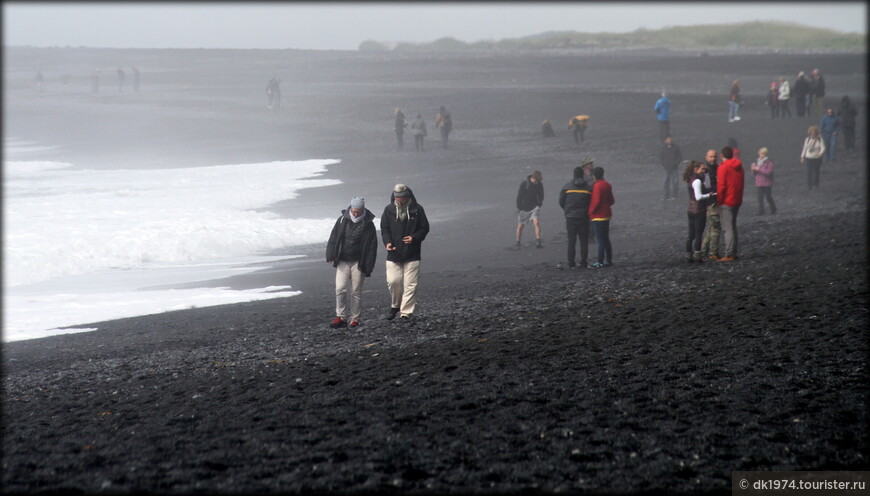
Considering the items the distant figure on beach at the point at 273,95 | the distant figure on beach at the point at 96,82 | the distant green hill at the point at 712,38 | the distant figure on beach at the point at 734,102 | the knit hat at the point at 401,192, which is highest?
the distant green hill at the point at 712,38

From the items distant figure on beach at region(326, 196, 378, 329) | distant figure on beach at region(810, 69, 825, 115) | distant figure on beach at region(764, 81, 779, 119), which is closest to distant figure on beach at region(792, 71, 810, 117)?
distant figure on beach at region(810, 69, 825, 115)

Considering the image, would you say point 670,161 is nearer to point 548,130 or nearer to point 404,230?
point 548,130

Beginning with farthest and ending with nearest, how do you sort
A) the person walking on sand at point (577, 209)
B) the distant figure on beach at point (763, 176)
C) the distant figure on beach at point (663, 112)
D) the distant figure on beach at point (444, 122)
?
1. the distant figure on beach at point (444, 122)
2. the distant figure on beach at point (663, 112)
3. the distant figure on beach at point (763, 176)
4. the person walking on sand at point (577, 209)

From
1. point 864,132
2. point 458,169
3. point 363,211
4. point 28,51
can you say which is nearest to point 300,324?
point 363,211

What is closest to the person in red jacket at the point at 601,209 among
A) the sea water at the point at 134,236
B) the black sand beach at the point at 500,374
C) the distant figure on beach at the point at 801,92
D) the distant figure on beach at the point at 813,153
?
the black sand beach at the point at 500,374

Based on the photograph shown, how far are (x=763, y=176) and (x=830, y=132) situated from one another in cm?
808

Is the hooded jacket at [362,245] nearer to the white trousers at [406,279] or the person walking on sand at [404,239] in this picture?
the person walking on sand at [404,239]

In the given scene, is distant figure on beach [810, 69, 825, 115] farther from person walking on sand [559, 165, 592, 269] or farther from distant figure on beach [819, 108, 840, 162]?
person walking on sand [559, 165, 592, 269]

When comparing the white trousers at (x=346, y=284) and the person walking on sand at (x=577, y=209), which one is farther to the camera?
the person walking on sand at (x=577, y=209)

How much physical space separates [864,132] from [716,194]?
19.5m

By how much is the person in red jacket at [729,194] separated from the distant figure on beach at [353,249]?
6449 mm

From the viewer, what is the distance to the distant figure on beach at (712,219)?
15219mm

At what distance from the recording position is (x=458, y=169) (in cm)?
3325

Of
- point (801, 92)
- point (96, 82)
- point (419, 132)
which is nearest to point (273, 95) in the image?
point (96, 82)
